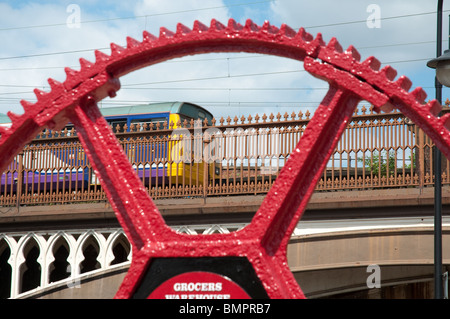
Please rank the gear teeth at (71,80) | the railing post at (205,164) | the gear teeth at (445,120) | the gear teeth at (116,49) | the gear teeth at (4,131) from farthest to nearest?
the railing post at (205,164) → the gear teeth at (4,131) → the gear teeth at (71,80) → the gear teeth at (116,49) → the gear teeth at (445,120)

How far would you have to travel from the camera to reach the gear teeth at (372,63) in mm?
4617

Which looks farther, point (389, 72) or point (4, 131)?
point (4, 131)

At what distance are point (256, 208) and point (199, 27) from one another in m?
6.11

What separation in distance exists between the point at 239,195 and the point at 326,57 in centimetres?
744

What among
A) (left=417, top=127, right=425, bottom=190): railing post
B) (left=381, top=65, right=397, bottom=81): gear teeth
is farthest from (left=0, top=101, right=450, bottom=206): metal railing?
(left=381, top=65, right=397, bottom=81): gear teeth

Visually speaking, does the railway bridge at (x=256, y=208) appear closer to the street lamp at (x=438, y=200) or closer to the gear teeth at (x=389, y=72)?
the street lamp at (x=438, y=200)

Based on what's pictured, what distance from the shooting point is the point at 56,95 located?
207 inches

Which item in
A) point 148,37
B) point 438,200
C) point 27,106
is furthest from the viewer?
point 438,200

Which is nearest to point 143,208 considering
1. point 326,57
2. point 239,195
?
point 326,57

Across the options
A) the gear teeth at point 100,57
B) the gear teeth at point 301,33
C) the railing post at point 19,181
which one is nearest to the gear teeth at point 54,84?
the gear teeth at point 100,57

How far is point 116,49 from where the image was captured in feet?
16.8

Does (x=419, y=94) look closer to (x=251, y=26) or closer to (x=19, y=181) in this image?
(x=251, y=26)

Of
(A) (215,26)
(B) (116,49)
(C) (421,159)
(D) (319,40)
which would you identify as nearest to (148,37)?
(B) (116,49)

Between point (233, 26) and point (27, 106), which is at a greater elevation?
point (233, 26)
